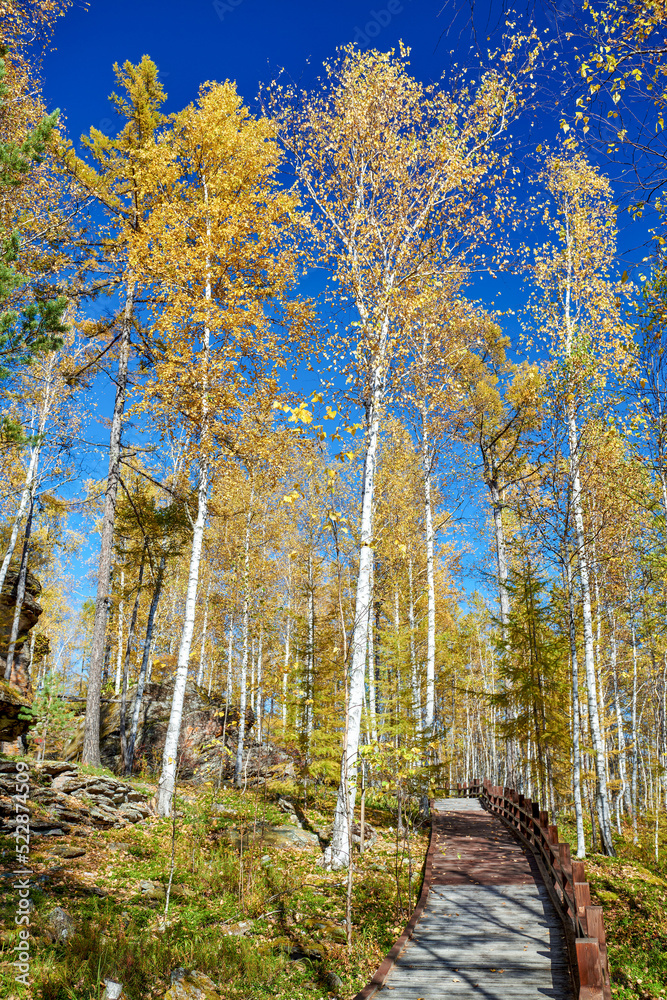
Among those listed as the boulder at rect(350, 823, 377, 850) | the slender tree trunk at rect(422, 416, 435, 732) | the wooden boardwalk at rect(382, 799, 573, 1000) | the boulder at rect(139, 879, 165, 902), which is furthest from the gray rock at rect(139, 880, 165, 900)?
the slender tree trunk at rect(422, 416, 435, 732)

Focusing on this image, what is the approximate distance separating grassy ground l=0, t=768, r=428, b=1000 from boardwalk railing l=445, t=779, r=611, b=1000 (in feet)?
7.64

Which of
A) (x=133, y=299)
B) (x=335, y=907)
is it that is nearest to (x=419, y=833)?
(x=335, y=907)

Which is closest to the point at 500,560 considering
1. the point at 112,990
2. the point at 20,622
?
the point at 20,622

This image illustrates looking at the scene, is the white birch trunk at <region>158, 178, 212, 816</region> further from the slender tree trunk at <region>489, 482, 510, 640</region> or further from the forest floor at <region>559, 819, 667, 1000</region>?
the slender tree trunk at <region>489, 482, 510, 640</region>

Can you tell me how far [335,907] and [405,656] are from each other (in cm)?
642

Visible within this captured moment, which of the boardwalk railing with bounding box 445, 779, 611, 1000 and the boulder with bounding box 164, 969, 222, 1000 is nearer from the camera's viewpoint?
the boardwalk railing with bounding box 445, 779, 611, 1000

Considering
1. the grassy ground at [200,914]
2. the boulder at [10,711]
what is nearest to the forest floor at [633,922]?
the grassy ground at [200,914]

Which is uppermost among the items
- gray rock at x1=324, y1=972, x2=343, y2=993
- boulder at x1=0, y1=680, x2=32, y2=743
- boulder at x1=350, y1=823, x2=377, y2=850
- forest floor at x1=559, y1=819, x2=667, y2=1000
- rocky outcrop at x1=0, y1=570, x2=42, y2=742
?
rocky outcrop at x1=0, y1=570, x2=42, y2=742

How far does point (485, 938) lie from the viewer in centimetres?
635

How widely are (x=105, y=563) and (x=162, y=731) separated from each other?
723 centimetres

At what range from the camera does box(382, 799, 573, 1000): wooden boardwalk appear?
527cm

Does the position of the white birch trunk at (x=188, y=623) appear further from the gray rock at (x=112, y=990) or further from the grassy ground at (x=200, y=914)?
the gray rock at (x=112, y=990)

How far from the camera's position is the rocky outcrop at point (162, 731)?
→ 1620 centimetres

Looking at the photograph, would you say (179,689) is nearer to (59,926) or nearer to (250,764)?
(59,926)
